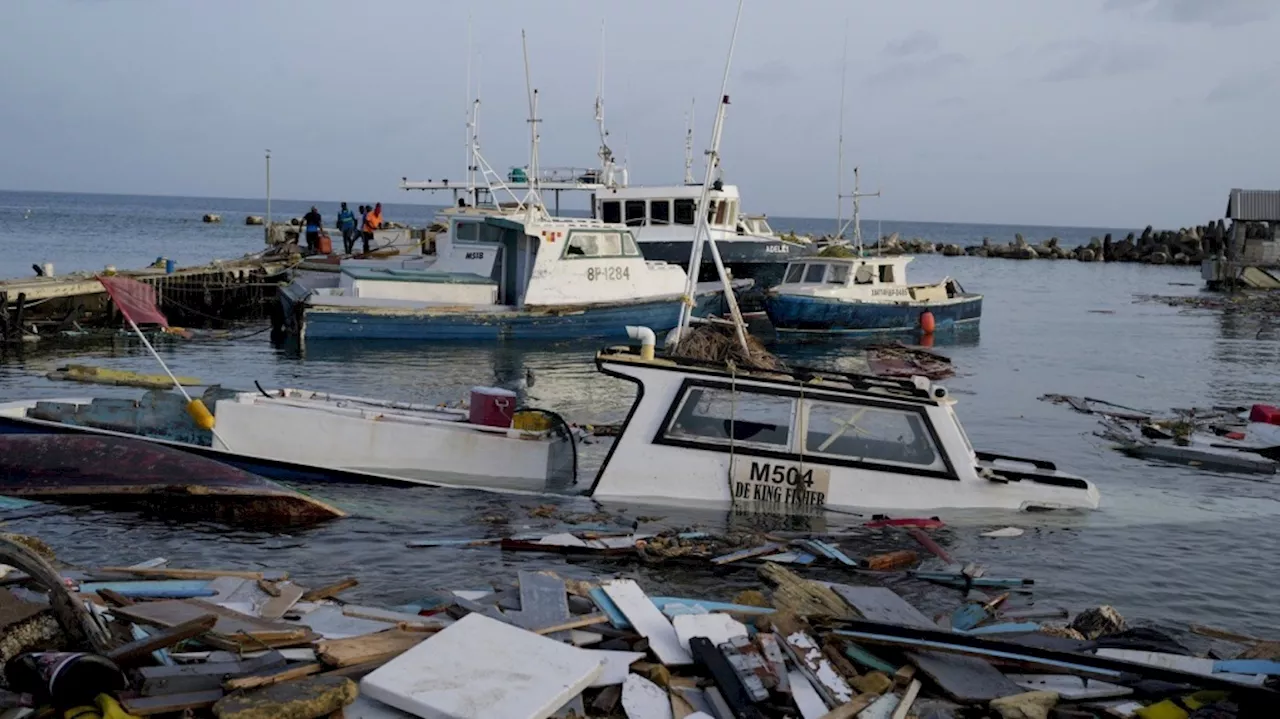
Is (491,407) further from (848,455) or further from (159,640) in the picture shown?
(159,640)

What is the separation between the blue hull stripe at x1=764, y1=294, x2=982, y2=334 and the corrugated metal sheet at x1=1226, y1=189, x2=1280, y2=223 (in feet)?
101

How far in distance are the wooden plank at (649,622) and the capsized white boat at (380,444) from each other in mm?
4670

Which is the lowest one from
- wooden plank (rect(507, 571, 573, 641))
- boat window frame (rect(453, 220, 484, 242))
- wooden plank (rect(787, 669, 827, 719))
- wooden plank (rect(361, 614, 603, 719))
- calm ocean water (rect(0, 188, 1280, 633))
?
calm ocean water (rect(0, 188, 1280, 633))

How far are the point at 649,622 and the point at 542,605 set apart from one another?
29.7 inches

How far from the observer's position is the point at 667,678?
6.04 meters

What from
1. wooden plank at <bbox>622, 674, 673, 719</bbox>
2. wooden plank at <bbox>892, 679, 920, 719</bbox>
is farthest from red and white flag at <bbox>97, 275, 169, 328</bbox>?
wooden plank at <bbox>892, 679, 920, 719</bbox>

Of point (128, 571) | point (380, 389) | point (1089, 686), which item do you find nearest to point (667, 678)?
point (1089, 686)

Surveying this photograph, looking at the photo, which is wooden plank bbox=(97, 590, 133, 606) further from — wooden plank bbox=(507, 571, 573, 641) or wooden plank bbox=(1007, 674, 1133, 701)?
wooden plank bbox=(1007, 674, 1133, 701)

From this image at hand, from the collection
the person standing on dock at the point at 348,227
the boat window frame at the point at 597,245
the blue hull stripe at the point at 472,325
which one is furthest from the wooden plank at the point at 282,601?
the person standing on dock at the point at 348,227

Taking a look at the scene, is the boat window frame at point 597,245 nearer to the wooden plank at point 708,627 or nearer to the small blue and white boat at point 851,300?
the small blue and white boat at point 851,300

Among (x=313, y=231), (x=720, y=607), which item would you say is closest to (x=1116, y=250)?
(x=313, y=231)

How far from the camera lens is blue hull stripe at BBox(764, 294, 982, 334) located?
31594mm

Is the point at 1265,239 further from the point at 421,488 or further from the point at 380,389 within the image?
the point at 421,488

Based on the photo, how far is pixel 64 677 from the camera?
17.3ft
